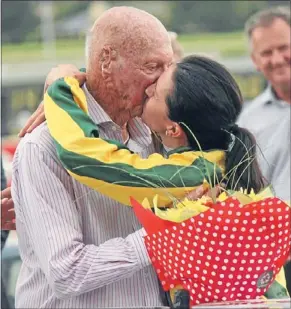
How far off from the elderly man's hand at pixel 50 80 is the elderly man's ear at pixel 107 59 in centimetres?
10

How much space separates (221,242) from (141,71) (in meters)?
0.69

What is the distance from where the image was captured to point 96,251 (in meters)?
3.01

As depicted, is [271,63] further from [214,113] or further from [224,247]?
[224,247]

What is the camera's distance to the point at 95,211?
316 centimetres

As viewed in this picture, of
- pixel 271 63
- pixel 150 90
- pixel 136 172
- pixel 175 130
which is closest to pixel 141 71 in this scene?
pixel 150 90

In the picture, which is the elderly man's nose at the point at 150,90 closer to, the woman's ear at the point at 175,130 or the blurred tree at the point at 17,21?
the woman's ear at the point at 175,130

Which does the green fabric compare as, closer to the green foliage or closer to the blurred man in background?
the blurred man in background

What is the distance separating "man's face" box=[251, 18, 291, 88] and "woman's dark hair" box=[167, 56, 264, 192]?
3.52m

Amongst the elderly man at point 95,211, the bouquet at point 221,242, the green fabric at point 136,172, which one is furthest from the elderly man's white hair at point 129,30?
the bouquet at point 221,242

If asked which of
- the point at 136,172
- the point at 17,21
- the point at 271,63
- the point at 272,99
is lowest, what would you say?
the point at 17,21

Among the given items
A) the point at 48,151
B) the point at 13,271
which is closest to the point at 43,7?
the point at 13,271

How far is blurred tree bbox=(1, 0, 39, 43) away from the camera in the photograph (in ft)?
Answer: 103

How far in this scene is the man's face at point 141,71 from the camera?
10.6 feet

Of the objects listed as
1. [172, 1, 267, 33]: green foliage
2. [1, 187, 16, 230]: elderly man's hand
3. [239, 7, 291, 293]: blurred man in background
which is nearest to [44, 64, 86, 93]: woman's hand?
[1, 187, 16, 230]: elderly man's hand
